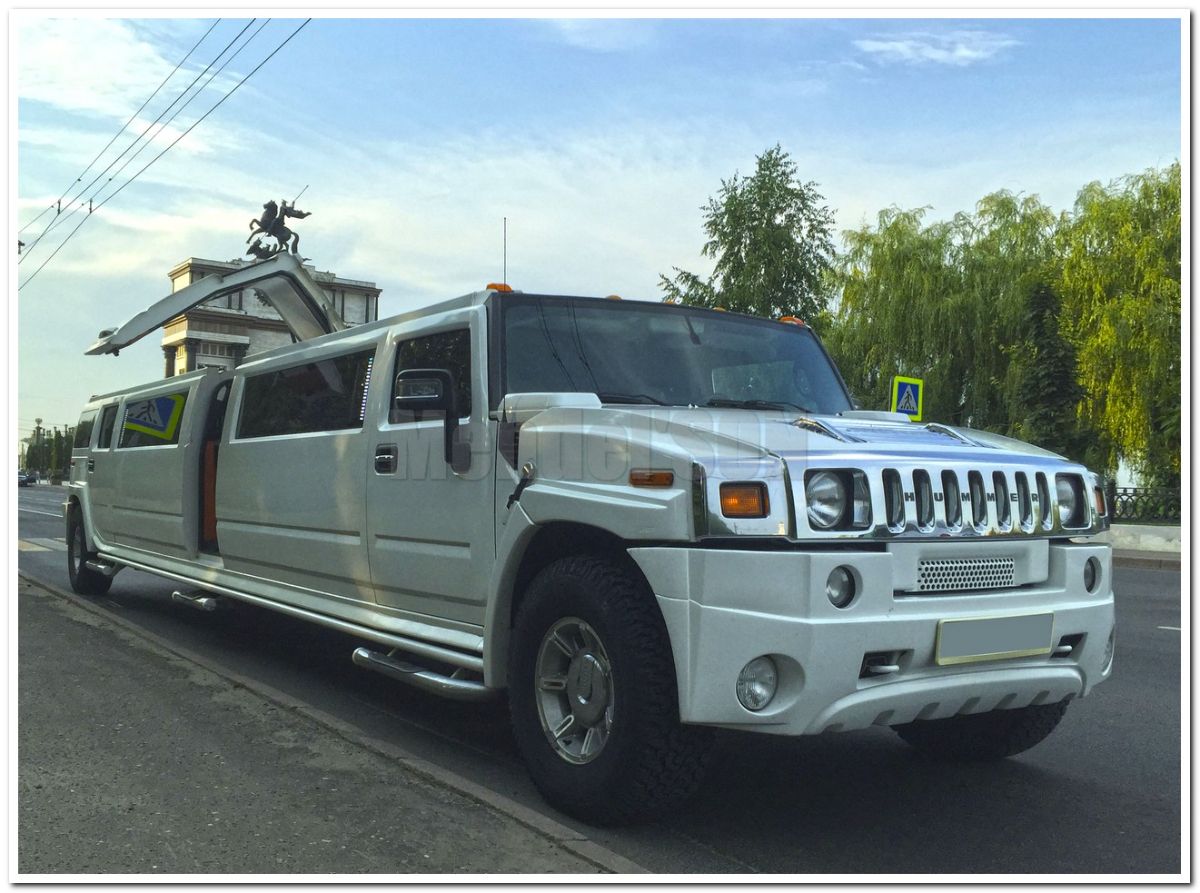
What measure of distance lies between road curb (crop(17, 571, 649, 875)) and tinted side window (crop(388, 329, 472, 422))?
147 centimetres

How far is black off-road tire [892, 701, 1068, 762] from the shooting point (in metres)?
4.69

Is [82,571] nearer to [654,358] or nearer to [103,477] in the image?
[103,477]

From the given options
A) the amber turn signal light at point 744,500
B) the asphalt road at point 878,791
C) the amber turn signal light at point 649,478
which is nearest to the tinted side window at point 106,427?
the asphalt road at point 878,791

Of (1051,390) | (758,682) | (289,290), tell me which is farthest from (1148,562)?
(758,682)

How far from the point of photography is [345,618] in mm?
5836

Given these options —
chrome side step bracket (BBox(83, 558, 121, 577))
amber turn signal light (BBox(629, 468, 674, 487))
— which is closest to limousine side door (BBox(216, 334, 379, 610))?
amber turn signal light (BBox(629, 468, 674, 487))

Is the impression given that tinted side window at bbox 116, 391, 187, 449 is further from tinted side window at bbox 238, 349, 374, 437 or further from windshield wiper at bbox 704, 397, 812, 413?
windshield wiper at bbox 704, 397, 812, 413

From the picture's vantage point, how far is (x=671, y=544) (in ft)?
12.2

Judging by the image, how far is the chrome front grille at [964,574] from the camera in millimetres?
3736

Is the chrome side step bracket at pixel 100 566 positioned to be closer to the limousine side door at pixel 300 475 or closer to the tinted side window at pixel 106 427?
the tinted side window at pixel 106 427

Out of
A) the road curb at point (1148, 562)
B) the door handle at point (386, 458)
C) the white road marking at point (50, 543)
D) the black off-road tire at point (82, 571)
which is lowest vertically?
the road curb at point (1148, 562)

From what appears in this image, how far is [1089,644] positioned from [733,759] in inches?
63.4

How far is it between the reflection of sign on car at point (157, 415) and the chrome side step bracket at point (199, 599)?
4.06ft

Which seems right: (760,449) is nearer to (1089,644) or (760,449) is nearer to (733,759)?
(1089,644)
